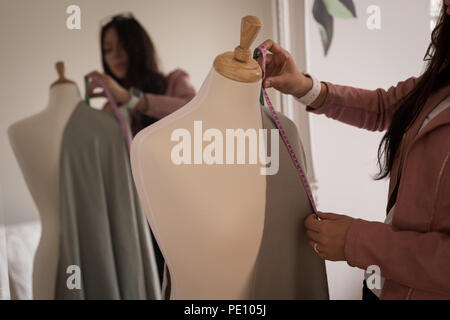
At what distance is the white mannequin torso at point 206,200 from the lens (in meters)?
0.59

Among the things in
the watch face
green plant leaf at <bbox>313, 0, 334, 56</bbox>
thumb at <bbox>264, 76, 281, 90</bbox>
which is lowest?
the watch face

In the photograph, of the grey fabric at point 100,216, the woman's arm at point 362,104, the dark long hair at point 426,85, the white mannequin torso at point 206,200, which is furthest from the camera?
the grey fabric at point 100,216

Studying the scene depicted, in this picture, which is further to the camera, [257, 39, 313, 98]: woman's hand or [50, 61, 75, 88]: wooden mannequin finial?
[50, 61, 75, 88]: wooden mannequin finial

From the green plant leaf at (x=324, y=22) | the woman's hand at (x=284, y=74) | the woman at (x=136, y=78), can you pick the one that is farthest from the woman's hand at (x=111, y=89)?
the green plant leaf at (x=324, y=22)

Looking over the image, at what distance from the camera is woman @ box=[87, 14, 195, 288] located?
98cm

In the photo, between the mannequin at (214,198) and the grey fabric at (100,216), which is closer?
the mannequin at (214,198)

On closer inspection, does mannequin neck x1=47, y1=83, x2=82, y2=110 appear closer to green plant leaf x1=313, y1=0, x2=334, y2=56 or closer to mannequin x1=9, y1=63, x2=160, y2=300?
mannequin x1=9, y1=63, x2=160, y2=300

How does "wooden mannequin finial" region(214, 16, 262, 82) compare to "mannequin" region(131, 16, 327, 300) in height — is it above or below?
above

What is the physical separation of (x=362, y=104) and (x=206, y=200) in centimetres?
43

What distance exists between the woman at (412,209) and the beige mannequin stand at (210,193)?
120 mm

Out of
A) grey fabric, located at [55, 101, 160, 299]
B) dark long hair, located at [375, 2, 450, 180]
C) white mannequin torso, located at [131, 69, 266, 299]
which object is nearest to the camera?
white mannequin torso, located at [131, 69, 266, 299]

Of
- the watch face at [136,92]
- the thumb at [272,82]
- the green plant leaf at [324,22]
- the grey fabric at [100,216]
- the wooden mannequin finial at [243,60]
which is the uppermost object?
the green plant leaf at [324,22]

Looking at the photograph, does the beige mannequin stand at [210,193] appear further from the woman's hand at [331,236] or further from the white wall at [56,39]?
the white wall at [56,39]

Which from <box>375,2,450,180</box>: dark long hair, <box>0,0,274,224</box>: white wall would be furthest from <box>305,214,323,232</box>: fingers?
<box>0,0,274,224</box>: white wall
